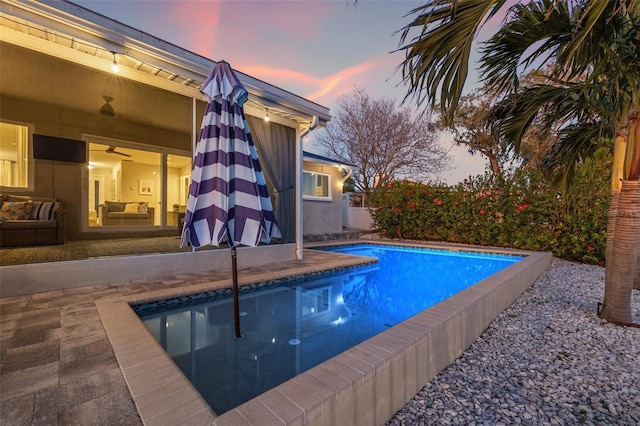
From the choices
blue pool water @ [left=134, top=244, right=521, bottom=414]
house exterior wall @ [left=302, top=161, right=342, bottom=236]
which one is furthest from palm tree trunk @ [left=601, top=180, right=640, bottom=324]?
house exterior wall @ [left=302, top=161, right=342, bottom=236]

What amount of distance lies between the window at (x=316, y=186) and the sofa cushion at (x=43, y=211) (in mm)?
7341

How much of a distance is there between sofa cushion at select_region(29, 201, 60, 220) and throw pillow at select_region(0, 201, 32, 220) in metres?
0.08

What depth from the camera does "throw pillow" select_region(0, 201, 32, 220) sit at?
581 cm

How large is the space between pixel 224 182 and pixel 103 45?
107 inches

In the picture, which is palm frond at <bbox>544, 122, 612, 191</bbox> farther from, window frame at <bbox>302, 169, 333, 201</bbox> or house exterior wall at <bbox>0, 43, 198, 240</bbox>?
window frame at <bbox>302, 169, 333, 201</bbox>

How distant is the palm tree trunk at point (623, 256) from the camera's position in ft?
10.4

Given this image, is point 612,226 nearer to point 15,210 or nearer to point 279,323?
point 279,323

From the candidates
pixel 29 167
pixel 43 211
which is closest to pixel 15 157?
pixel 29 167

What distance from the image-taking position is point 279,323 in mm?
3586

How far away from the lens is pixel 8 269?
3.61 m

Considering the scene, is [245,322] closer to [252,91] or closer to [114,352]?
[114,352]

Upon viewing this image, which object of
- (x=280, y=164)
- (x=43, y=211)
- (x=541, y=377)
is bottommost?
(x=541, y=377)

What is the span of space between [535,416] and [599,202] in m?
7.23

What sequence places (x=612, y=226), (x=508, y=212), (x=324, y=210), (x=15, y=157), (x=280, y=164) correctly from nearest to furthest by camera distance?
(x=612, y=226) → (x=280, y=164) → (x=15, y=157) → (x=508, y=212) → (x=324, y=210)
